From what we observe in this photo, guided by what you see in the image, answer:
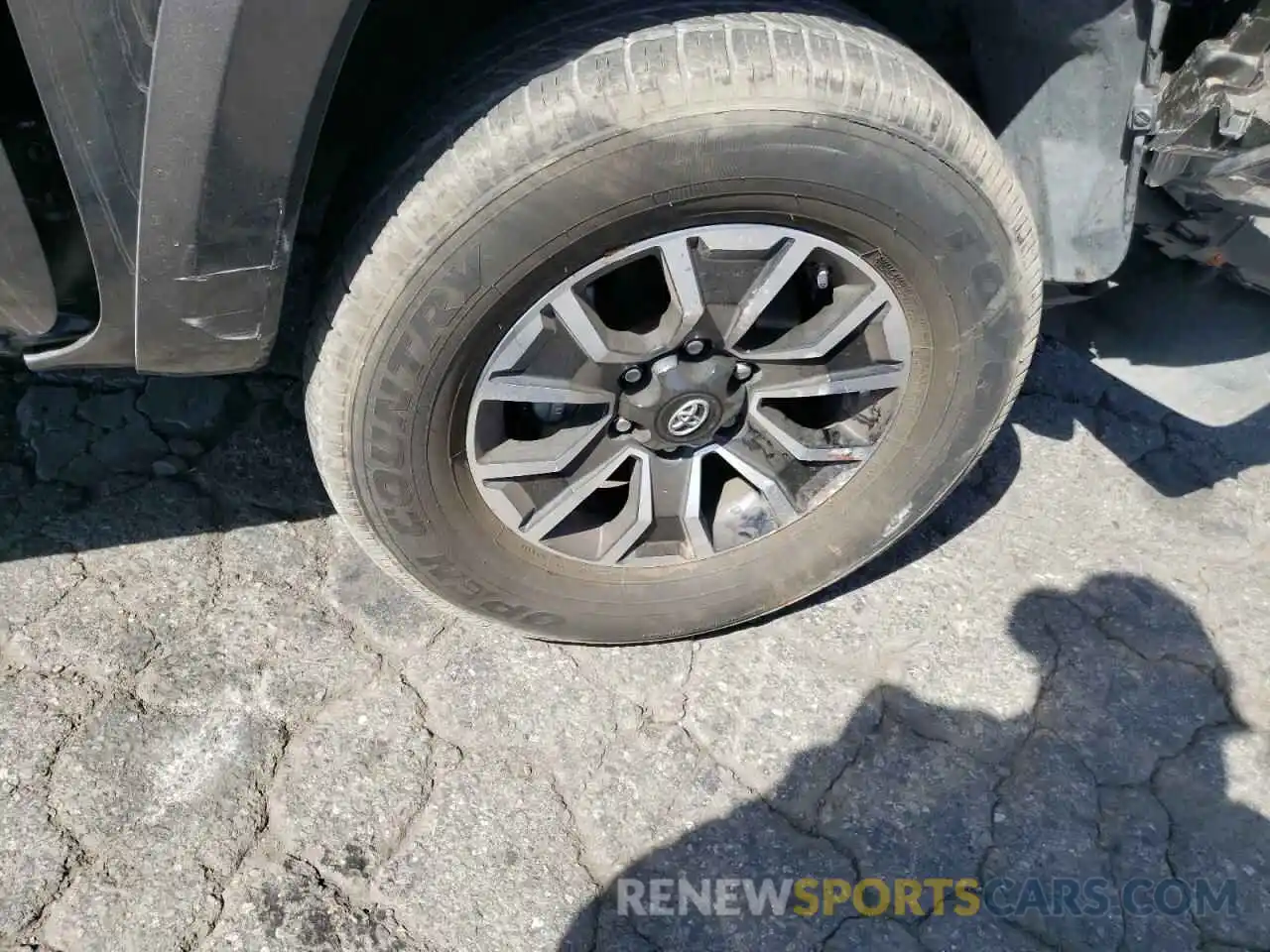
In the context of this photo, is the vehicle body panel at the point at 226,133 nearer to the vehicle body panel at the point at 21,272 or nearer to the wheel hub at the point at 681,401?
the vehicle body panel at the point at 21,272

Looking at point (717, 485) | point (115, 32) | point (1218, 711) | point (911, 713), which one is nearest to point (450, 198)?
point (115, 32)

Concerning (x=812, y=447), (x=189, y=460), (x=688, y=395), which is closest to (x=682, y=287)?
(x=688, y=395)

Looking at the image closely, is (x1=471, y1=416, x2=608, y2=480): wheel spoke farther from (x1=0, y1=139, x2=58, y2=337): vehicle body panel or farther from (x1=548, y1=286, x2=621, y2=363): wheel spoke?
(x1=0, y1=139, x2=58, y2=337): vehicle body panel

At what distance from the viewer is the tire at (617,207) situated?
1.61 m

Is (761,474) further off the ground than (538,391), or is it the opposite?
(538,391)

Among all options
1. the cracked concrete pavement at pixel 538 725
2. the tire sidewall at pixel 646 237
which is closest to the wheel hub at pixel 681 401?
the tire sidewall at pixel 646 237

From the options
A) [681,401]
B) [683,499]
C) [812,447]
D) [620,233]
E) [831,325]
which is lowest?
[683,499]

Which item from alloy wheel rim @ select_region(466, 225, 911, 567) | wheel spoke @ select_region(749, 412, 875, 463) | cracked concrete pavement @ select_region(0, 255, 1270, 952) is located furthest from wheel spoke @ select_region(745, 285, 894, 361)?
cracked concrete pavement @ select_region(0, 255, 1270, 952)

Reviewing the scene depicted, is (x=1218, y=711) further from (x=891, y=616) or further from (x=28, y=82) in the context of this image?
(x=28, y=82)

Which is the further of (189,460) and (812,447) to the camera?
(189,460)

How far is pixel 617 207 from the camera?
1.67 meters

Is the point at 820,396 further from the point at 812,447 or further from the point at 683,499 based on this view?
the point at 683,499

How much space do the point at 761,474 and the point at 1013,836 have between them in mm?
895

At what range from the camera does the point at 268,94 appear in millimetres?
1396
